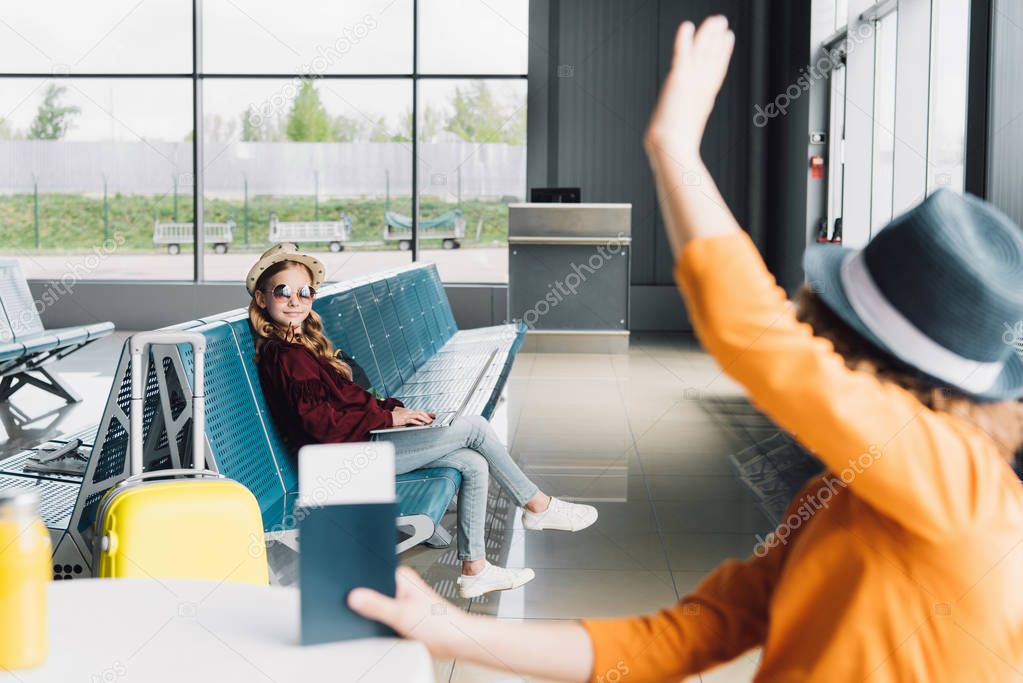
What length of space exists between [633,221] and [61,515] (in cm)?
910

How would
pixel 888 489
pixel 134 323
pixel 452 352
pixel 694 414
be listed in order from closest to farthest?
1. pixel 888 489
2. pixel 452 352
3. pixel 694 414
4. pixel 134 323

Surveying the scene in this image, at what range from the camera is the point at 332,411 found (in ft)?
10.3

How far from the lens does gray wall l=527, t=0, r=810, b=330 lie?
441 inches

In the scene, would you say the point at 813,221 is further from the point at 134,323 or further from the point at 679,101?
the point at 679,101

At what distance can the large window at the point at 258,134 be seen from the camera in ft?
36.9

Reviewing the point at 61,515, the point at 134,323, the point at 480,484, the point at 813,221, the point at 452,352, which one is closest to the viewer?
the point at 61,515

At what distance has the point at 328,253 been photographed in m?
11.8

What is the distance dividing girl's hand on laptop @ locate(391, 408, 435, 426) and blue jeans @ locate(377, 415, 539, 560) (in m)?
0.03

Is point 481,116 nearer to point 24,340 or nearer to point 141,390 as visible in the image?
point 24,340

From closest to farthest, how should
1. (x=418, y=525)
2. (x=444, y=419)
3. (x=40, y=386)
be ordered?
1. (x=418, y=525)
2. (x=444, y=419)
3. (x=40, y=386)

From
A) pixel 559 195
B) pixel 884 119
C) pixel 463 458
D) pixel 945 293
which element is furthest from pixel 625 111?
pixel 945 293

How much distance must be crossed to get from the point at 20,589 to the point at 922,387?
932mm

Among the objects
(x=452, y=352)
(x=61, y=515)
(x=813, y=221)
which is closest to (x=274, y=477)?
(x=61, y=515)

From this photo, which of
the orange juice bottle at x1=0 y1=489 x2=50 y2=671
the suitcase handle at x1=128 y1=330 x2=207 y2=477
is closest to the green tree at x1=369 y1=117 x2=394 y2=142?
the suitcase handle at x1=128 y1=330 x2=207 y2=477
